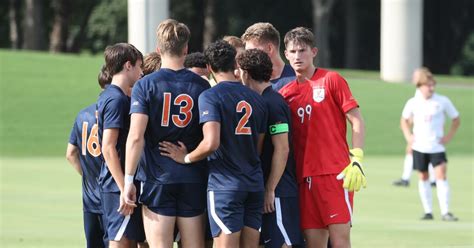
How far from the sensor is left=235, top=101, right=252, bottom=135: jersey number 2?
26.9 feet

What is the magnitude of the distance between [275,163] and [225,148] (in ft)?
1.46

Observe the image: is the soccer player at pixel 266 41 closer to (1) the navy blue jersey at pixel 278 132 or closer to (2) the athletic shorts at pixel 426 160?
(1) the navy blue jersey at pixel 278 132

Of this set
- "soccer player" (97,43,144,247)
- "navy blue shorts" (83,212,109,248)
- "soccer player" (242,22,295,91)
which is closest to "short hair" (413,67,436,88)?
"soccer player" (242,22,295,91)

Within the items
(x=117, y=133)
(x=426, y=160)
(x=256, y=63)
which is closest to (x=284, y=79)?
(x=256, y=63)

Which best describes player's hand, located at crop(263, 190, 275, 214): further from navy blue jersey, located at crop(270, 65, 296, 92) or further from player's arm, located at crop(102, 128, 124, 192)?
player's arm, located at crop(102, 128, 124, 192)

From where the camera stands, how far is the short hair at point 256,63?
8.37 meters

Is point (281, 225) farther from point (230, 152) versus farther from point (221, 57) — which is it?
point (221, 57)

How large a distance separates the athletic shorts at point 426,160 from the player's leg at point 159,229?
8759 mm

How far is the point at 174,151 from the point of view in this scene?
8227 millimetres

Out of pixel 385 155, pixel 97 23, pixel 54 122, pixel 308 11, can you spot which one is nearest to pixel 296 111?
pixel 385 155

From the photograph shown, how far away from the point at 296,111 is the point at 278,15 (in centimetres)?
5380

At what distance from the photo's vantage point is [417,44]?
40844 millimetres

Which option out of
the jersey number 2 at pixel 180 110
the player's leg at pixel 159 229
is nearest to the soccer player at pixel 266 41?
the jersey number 2 at pixel 180 110

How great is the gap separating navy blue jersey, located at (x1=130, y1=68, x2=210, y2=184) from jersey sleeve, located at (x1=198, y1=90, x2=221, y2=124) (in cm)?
18
